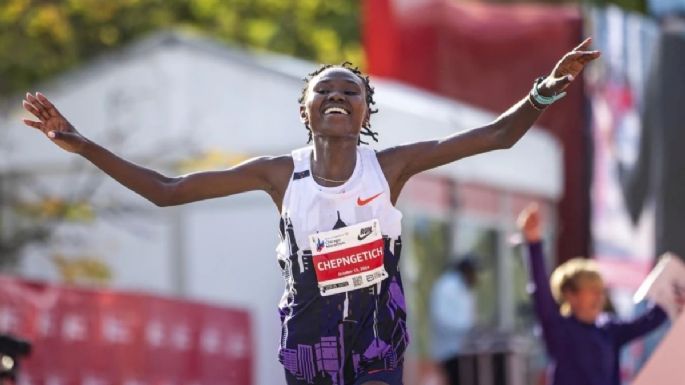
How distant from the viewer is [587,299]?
8.78 meters

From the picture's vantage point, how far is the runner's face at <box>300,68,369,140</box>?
5.84 metres

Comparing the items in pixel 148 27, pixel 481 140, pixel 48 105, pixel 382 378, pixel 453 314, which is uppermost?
pixel 148 27

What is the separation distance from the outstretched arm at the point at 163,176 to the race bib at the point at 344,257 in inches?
11.5

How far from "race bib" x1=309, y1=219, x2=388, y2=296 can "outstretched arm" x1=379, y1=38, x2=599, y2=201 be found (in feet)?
0.81

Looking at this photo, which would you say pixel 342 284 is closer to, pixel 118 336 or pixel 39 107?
pixel 39 107

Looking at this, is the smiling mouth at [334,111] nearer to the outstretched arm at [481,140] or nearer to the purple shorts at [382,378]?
the outstretched arm at [481,140]

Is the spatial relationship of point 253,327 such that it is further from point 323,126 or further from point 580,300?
point 323,126

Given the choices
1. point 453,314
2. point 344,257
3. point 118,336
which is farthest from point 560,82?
point 453,314

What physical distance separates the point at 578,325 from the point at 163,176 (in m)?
3.42

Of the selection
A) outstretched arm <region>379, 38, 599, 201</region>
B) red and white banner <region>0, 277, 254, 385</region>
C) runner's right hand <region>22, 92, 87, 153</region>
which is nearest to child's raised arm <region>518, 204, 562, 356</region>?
outstretched arm <region>379, 38, 599, 201</region>

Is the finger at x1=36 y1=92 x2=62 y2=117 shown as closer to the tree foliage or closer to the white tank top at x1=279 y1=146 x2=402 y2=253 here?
the white tank top at x1=279 y1=146 x2=402 y2=253

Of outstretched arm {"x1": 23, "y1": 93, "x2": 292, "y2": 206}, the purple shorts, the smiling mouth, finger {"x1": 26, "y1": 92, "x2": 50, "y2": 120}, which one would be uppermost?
finger {"x1": 26, "y1": 92, "x2": 50, "y2": 120}

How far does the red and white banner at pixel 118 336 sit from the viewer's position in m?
11.6

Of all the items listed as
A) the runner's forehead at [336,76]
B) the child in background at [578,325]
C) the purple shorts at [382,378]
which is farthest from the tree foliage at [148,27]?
the purple shorts at [382,378]
